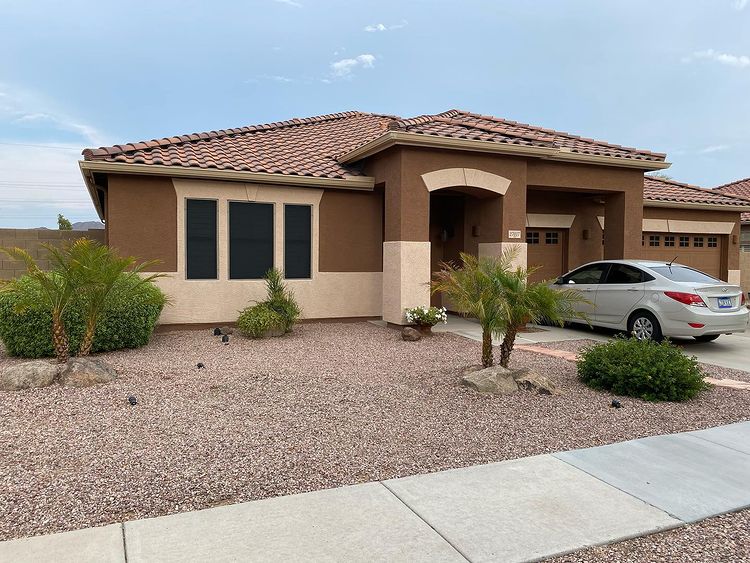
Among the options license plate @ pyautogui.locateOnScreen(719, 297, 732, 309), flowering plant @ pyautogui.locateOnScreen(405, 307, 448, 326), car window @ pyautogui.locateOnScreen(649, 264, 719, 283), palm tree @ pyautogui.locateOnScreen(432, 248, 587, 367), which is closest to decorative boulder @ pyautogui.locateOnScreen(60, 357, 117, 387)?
palm tree @ pyautogui.locateOnScreen(432, 248, 587, 367)

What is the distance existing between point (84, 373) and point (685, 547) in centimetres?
645

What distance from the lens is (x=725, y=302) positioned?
9930 mm

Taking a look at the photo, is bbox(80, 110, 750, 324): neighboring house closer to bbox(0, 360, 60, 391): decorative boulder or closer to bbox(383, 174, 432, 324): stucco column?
bbox(383, 174, 432, 324): stucco column

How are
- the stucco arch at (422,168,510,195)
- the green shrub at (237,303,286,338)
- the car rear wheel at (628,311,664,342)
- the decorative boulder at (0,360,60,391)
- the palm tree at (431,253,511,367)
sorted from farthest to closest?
the stucco arch at (422,168,510,195), the green shrub at (237,303,286,338), the car rear wheel at (628,311,664,342), the palm tree at (431,253,511,367), the decorative boulder at (0,360,60,391)

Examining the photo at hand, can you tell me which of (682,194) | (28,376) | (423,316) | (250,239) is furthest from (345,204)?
(682,194)

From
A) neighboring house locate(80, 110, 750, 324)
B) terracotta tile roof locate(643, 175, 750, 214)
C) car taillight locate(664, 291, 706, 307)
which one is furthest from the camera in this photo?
terracotta tile roof locate(643, 175, 750, 214)

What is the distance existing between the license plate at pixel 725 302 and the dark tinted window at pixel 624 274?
133 cm

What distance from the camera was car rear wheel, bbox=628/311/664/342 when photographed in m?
10.2

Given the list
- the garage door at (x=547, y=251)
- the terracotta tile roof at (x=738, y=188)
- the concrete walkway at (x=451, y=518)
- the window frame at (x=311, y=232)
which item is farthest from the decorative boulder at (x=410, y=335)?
the terracotta tile roof at (x=738, y=188)

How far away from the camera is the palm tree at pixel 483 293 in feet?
A: 22.6

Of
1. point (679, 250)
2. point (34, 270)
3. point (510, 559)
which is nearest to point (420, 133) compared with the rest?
point (34, 270)

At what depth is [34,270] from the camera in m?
7.06

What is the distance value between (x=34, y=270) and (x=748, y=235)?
23229 mm

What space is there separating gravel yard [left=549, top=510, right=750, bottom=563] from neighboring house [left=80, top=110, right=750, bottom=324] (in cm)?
810
